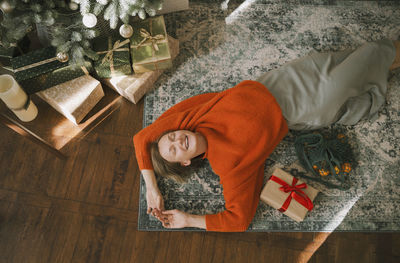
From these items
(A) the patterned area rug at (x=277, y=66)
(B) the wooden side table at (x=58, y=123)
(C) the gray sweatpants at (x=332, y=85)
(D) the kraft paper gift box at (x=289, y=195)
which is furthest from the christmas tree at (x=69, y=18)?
(D) the kraft paper gift box at (x=289, y=195)

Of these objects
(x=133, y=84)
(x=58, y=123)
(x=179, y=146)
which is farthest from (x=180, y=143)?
(x=58, y=123)

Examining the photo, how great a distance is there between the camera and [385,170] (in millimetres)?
1487

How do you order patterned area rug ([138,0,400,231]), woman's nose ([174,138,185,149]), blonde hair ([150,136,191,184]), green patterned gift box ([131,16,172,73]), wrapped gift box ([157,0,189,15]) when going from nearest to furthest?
woman's nose ([174,138,185,149]) < blonde hair ([150,136,191,184]) < patterned area rug ([138,0,400,231]) < green patterned gift box ([131,16,172,73]) < wrapped gift box ([157,0,189,15])

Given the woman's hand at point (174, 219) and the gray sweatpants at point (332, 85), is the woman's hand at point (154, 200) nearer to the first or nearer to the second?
the woman's hand at point (174, 219)

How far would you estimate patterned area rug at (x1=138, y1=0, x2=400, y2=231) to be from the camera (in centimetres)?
142

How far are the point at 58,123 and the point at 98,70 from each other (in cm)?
41

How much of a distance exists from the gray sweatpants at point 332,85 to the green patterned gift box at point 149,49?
59 centimetres

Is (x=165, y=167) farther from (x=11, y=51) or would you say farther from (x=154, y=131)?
(x=11, y=51)

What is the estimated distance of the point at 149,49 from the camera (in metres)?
1.54

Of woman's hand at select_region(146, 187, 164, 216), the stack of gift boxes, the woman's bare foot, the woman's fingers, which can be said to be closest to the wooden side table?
the stack of gift boxes

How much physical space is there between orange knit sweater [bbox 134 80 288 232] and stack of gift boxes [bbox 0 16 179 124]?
1.27 feet

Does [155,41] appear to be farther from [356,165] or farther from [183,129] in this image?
[356,165]

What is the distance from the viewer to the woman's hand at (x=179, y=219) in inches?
51.4

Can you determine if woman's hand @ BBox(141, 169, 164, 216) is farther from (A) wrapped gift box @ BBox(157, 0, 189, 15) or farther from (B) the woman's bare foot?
(B) the woman's bare foot
